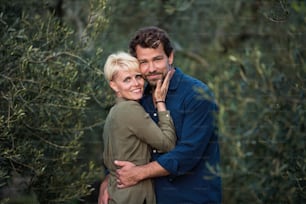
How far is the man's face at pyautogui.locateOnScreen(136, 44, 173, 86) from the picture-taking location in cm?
423

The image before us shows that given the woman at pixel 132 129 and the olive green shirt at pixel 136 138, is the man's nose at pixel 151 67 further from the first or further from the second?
the olive green shirt at pixel 136 138

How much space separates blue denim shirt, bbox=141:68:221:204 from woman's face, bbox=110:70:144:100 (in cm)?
20

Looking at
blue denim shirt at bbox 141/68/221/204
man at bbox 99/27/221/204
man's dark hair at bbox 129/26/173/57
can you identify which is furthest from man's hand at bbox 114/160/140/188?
man's dark hair at bbox 129/26/173/57

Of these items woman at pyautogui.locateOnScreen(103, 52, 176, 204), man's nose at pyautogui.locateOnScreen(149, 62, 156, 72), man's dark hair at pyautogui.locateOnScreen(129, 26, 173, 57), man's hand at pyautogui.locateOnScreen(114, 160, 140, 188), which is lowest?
man's hand at pyautogui.locateOnScreen(114, 160, 140, 188)

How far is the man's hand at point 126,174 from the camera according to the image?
13.3 feet

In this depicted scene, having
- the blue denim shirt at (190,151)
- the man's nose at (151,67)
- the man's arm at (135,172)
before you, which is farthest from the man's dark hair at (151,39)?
the man's arm at (135,172)

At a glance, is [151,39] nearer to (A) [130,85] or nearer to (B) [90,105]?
(A) [130,85]

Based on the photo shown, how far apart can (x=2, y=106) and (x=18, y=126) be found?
197 millimetres

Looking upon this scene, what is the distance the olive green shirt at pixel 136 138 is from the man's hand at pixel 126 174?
1.2 inches

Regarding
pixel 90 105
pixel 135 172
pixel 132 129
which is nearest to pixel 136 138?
pixel 132 129

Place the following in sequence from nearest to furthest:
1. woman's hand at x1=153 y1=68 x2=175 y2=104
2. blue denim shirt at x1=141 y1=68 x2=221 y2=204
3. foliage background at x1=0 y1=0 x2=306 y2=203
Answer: foliage background at x1=0 y1=0 x2=306 y2=203 < blue denim shirt at x1=141 y1=68 x2=221 y2=204 < woman's hand at x1=153 y1=68 x2=175 y2=104

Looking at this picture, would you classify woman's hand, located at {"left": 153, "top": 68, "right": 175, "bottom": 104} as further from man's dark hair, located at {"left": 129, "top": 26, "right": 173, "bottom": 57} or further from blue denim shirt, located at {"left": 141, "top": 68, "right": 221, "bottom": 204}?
man's dark hair, located at {"left": 129, "top": 26, "right": 173, "bottom": 57}

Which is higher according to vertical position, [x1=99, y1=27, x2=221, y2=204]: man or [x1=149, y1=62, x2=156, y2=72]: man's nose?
[x1=149, y1=62, x2=156, y2=72]: man's nose

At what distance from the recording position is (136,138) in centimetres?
410
